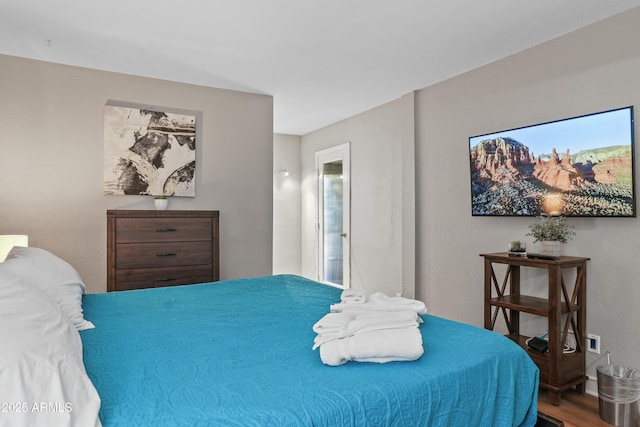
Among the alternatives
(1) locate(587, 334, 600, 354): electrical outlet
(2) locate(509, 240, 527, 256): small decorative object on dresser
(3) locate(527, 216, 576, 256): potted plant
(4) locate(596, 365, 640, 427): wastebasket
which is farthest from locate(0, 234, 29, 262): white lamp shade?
(1) locate(587, 334, 600, 354): electrical outlet

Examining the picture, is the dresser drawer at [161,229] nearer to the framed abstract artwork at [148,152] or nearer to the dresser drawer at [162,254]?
the dresser drawer at [162,254]

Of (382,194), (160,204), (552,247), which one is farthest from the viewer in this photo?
(382,194)

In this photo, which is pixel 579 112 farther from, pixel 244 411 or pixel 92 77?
pixel 92 77

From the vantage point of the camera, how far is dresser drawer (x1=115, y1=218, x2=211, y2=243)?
10.8 ft

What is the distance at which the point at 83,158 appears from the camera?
11.7 ft

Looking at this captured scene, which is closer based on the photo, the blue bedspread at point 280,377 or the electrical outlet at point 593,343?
the blue bedspread at point 280,377

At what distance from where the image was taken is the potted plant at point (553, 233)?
8.88 feet

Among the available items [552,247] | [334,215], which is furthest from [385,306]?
[334,215]

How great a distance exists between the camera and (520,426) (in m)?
1.49

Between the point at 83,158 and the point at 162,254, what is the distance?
1109 mm

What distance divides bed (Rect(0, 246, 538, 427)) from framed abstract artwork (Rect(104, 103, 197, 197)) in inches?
82.8

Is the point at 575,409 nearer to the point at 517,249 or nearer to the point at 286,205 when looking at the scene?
the point at 517,249

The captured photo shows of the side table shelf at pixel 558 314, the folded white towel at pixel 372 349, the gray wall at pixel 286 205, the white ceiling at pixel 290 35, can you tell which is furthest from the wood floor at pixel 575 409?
the gray wall at pixel 286 205

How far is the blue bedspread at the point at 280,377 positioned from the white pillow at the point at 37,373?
0.27 feet
